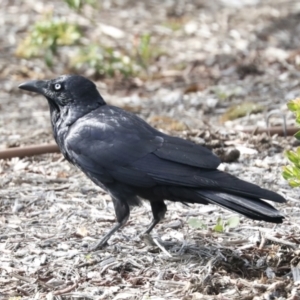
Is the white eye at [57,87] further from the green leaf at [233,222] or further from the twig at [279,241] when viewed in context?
the twig at [279,241]

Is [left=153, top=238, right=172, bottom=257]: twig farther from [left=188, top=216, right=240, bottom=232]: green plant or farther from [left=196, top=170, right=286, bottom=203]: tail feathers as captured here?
[left=196, top=170, right=286, bottom=203]: tail feathers

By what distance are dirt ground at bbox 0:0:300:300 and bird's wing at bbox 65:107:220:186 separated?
1.50 ft

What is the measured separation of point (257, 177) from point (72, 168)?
4.90 ft

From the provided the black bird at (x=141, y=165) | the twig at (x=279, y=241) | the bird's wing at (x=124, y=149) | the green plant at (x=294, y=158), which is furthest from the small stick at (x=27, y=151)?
the green plant at (x=294, y=158)

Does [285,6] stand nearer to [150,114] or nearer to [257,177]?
[150,114]

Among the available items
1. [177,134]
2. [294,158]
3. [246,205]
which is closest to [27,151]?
[177,134]

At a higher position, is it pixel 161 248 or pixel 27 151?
pixel 161 248

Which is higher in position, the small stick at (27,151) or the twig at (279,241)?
the twig at (279,241)

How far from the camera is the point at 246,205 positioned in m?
4.41

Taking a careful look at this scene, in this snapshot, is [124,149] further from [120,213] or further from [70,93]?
[70,93]

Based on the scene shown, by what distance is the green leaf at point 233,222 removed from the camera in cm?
511

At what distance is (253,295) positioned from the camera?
409 cm

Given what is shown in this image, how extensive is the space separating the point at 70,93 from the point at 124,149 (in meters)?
0.77

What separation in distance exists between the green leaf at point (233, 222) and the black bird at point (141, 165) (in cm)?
43
